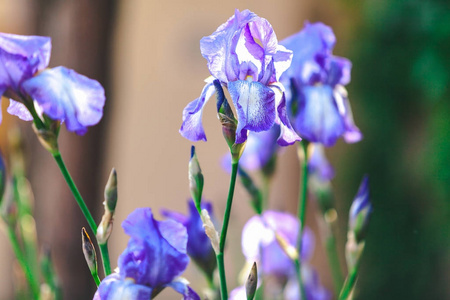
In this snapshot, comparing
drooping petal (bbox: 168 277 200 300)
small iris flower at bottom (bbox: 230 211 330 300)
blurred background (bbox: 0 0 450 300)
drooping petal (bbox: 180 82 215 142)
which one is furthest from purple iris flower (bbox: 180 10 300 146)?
blurred background (bbox: 0 0 450 300)

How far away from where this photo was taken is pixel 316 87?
1.94 feet

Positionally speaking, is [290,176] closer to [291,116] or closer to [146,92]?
[146,92]

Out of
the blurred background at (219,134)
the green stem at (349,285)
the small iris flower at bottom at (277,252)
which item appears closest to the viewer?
the green stem at (349,285)

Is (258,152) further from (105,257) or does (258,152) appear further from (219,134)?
(219,134)

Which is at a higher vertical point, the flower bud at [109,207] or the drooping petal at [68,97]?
the drooping petal at [68,97]

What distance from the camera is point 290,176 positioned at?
3.06m

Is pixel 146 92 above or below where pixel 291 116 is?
below

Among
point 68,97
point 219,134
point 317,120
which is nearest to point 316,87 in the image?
point 317,120

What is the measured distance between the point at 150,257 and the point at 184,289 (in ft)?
0.11

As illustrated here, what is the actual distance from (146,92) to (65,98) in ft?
8.83

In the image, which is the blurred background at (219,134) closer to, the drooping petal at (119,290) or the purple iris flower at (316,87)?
the purple iris flower at (316,87)

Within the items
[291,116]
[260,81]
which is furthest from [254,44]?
[291,116]

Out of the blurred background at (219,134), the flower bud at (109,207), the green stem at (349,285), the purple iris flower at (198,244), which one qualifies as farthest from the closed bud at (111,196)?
the blurred background at (219,134)

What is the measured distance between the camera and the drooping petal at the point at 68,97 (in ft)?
1.40
